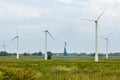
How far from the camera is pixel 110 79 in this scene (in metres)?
31.3

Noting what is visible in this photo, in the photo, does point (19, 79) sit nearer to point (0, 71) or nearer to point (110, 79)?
point (0, 71)

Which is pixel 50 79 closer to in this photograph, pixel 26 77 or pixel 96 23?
pixel 26 77

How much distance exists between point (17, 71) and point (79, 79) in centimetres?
536

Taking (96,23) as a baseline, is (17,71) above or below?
below

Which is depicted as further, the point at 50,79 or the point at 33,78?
the point at 50,79

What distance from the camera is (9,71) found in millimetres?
27078

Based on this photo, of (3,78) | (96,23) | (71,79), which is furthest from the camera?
(96,23)

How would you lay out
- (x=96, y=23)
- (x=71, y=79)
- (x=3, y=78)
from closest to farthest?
1. (x=3, y=78)
2. (x=71, y=79)
3. (x=96, y=23)

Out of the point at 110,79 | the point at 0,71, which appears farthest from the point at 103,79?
the point at 0,71

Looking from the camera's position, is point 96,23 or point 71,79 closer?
point 71,79

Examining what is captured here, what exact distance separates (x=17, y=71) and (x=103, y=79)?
7366mm

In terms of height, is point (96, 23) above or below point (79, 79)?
above

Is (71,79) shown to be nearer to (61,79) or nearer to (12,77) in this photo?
(61,79)

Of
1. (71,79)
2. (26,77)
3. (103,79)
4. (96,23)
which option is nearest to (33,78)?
(26,77)
